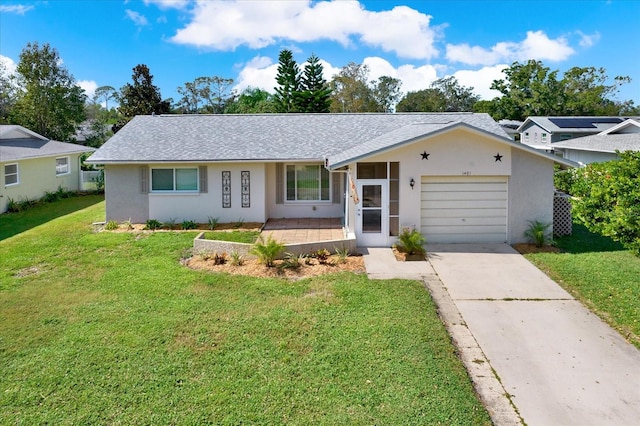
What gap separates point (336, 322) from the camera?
792cm

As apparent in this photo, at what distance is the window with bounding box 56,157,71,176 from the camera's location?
25.1 m

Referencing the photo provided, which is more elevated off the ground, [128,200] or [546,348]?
[128,200]

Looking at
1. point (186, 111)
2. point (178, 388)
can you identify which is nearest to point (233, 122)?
point (178, 388)

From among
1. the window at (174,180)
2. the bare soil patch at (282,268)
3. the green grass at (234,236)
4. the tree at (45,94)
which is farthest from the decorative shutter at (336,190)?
the tree at (45,94)

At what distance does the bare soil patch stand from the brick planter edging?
14.3 inches

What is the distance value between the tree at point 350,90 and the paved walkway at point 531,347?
170 feet

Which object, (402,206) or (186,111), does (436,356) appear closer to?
(402,206)

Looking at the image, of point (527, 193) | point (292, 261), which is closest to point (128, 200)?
point (292, 261)

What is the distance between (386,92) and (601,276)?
60.7 meters

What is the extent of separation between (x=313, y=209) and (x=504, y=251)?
24.6ft

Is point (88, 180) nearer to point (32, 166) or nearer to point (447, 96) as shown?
point (32, 166)

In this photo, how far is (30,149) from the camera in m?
22.8

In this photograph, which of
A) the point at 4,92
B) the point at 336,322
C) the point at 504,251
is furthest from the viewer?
the point at 4,92

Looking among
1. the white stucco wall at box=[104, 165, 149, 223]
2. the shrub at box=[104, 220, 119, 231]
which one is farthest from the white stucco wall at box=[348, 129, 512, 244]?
A: the shrub at box=[104, 220, 119, 231]
